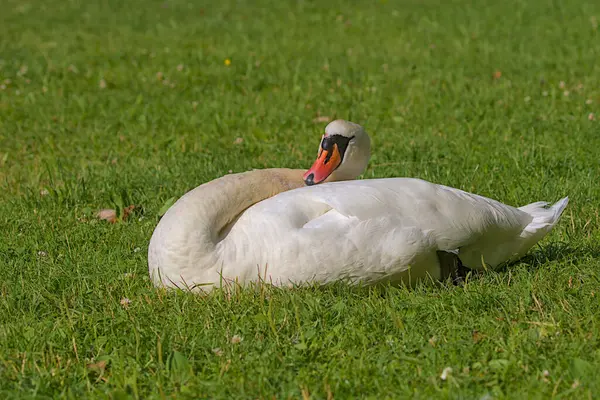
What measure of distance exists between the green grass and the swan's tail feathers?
0.16 m

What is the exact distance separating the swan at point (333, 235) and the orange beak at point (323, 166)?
0.33 m

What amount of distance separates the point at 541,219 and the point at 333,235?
3.76ft

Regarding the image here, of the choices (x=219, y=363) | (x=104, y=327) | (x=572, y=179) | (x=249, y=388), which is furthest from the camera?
(x=572, y=179)

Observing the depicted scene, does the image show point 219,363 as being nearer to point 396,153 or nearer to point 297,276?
point 297,276

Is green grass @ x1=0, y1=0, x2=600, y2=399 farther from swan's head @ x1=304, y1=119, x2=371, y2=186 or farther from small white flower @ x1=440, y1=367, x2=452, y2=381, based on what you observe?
swan's head @ x1=304, y1=119, x2=371, y2=186

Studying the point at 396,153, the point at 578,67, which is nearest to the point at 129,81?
the point at 396,153

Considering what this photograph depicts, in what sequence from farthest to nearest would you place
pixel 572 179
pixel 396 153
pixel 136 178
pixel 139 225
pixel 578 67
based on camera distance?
pixel 578 67, pixel 396 153, pixel 136 178, pixel 572 179, pixel 139 225

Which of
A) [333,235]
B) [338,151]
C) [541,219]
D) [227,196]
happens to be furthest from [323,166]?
[541,219]

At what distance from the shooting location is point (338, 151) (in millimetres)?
4801

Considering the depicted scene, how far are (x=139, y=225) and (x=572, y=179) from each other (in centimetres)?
267

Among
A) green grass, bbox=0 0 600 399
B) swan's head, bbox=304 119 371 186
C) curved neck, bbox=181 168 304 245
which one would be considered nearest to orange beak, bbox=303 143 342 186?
swan's head, bbox=304 119 371 186

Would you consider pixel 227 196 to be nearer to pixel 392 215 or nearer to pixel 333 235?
pixel 333 235

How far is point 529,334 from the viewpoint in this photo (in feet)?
11.4

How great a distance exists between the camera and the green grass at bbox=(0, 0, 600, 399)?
11.1 ft
